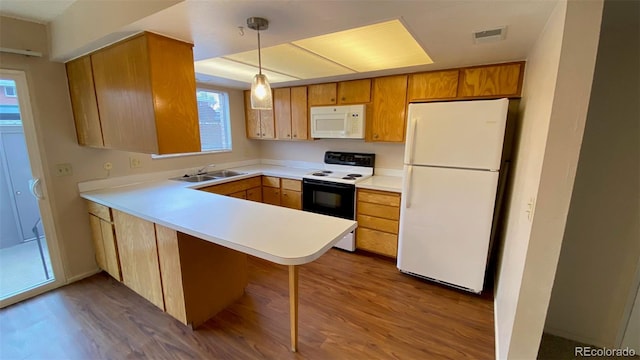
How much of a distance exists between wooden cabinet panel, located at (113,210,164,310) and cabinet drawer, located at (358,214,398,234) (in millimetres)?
2030

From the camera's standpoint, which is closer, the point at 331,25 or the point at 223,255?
the point at 331,25

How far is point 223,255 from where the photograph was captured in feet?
6.86

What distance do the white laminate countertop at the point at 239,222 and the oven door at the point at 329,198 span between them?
1.25 metres

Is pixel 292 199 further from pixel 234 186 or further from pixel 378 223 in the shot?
pixel 378 223

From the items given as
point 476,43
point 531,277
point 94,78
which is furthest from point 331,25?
point 94,78

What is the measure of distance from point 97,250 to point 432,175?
3343 millimetres

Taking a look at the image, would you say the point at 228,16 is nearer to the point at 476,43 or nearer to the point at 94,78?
the point at 94,78

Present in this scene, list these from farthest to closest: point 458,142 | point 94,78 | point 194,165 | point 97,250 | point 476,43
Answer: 1. point 194,165
2. point 97,250
3. point 458,142
4. point 94,78
5. point 476,43

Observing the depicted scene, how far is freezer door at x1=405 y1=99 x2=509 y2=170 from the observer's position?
2.04 m

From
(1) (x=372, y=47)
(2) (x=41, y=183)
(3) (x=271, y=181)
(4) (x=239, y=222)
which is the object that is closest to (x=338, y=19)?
(1) (x=372, y=47)

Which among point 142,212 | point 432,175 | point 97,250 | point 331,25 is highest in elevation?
point 331,25

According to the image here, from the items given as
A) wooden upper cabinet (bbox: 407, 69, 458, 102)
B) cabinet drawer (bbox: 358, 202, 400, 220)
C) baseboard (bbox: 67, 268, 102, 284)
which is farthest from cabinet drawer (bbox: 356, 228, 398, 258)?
baseboard (bbox: 67, 268, 102, 284)

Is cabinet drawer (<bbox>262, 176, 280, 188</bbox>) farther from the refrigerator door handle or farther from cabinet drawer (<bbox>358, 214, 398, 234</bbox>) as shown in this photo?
the refrigerator door handle

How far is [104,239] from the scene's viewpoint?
2.42 m
